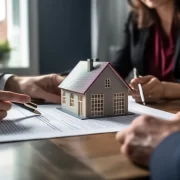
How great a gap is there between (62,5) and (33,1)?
197mm

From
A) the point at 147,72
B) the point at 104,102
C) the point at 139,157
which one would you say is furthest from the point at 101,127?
the point at 147,72

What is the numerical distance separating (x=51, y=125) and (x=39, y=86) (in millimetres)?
364

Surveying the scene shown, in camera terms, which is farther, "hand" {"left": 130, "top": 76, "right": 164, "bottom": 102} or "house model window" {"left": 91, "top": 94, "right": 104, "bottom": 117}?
"hand" {"left": 130, "top": 76, "right": 164, "bottom": 102}

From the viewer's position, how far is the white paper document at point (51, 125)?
69 centimetres

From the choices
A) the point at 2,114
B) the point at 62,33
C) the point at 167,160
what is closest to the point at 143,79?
the point at 2,114

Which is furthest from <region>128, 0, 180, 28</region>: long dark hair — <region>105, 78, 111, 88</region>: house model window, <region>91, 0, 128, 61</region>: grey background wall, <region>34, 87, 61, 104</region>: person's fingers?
<region>105, 78, 111, 88</region>: house model window

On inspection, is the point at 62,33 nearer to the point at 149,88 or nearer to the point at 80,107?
the point at 149,88

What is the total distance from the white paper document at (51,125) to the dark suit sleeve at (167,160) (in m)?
0.25

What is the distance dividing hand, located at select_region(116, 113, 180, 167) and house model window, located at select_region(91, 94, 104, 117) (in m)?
0.33

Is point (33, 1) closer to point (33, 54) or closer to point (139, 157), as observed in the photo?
point (33, 54)

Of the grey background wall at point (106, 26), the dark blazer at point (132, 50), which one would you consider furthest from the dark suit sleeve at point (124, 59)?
the grey background wall at point (106, 26)

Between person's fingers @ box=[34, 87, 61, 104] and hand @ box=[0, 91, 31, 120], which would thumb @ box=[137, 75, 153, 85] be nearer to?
person's fingers @ box=[34, 87, 61, 104]

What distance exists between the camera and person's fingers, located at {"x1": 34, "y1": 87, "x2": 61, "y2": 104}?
1083mm

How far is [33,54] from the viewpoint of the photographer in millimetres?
2488
